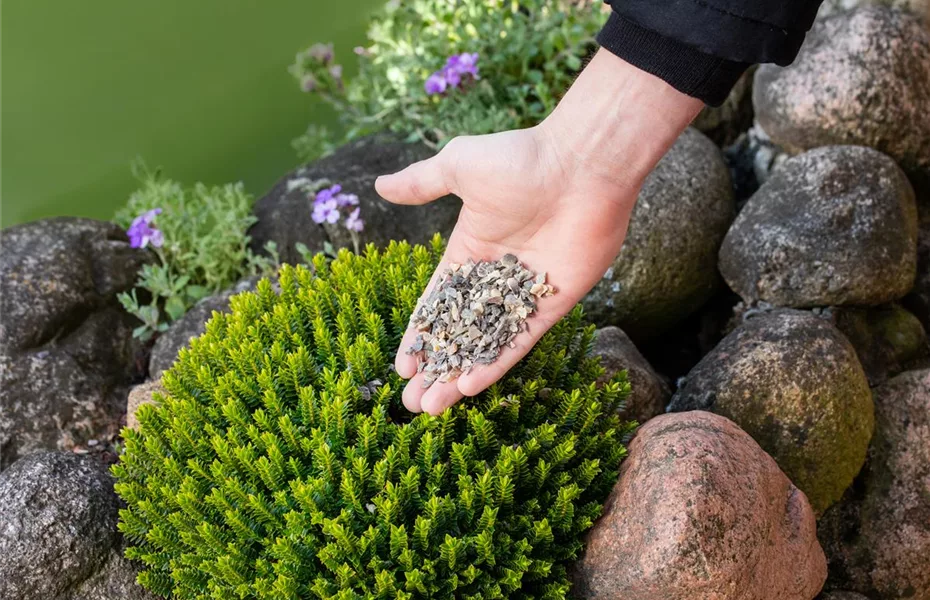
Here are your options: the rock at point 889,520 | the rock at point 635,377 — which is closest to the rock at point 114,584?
the rock at point 635,377

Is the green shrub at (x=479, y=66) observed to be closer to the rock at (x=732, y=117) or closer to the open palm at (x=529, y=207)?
the rock at (x=732, y=117)

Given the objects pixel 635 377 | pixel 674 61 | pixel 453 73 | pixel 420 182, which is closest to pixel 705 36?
pixel 674 61

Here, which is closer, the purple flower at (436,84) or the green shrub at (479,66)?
the purple flower at (436,84)

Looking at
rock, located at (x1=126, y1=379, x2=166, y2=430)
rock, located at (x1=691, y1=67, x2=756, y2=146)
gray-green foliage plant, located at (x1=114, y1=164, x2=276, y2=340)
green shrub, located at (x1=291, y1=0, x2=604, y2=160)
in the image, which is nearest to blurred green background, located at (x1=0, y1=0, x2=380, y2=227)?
green shrub, located at (x1=291, y1=0, x2=604, y2=160)

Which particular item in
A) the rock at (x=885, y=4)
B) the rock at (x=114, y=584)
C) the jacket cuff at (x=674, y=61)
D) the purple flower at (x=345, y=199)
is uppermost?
the jacket cuff at (x=674, y=61)

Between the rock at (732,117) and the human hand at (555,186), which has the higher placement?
the human hand at (555,186)

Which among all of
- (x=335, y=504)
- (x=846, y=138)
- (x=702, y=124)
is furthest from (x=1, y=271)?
(x=846, y=138)

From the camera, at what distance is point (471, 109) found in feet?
Answer: 12.4

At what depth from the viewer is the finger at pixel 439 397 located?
1.93 meters

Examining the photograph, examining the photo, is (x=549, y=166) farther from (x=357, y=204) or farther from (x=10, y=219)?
(x=10, y=219)

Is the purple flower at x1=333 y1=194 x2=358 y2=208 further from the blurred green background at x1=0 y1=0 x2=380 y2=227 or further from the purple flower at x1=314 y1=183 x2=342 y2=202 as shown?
the blurred green background at x1=0 y1=0 x2=380 y2=227

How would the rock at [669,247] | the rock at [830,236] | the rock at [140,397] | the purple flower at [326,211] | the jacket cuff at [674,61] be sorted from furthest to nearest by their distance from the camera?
the purple flower at [326,211] → the rock at [669,247] → the rock at [830,236] → the rock at [140,397] → the jacket cuff at [674,61]

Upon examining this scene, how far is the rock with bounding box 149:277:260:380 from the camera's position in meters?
3.01

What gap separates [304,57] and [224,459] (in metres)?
2.85
